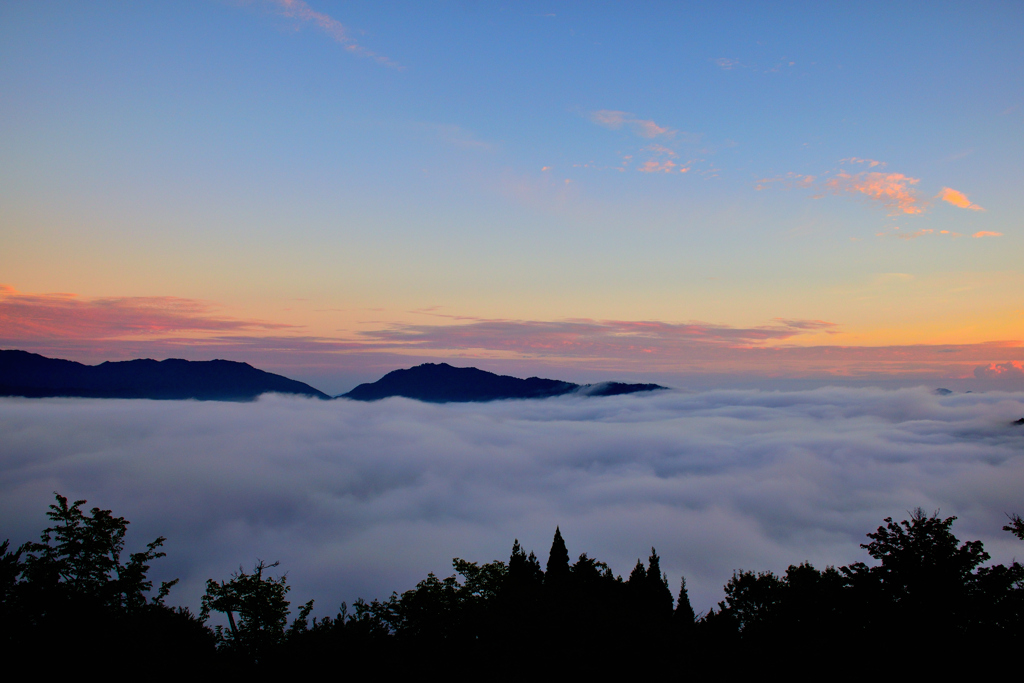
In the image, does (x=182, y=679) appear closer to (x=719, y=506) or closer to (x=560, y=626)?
(x=560, y=626)

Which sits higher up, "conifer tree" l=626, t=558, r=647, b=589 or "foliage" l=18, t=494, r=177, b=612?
"foliage" l=18, t=494, r=177, b=612

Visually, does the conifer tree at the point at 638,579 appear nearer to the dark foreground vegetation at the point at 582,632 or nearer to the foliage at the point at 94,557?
the dark foreground vegetation at the point at 582,632

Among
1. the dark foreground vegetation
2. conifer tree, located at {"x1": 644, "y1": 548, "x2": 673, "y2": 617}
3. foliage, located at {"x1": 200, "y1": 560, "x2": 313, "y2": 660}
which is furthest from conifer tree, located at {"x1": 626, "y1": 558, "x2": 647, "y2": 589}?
foliage, located at {"x1": 200, "y1": 560, "x2": 313, "y2": 660}

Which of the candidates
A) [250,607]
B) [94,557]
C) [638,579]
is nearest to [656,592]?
[638,579]

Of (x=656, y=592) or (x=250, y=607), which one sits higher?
(x=250, y=607)

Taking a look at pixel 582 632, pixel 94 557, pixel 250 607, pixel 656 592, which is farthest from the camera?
pixel 656 592

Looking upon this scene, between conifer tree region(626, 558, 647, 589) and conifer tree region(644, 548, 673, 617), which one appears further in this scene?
conifer tree region(626, 558, 647, 589)

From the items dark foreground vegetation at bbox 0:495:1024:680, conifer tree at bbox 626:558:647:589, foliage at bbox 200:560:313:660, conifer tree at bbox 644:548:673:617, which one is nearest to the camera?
dark foreground vegetation at bbox 0:495:1024:680

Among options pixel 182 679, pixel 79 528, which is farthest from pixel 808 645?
pixel 79 528

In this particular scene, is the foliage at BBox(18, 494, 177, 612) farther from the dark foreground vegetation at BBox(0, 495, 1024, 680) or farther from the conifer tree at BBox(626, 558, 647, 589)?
the conifer tree at BBox(626, 558, 647, 589)

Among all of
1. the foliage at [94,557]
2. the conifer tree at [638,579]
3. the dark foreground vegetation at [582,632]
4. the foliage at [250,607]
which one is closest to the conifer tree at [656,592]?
the conifer tree at [638,579]

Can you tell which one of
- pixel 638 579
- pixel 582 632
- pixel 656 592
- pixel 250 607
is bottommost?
pixel 656 592

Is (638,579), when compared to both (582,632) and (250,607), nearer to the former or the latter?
(582,632)

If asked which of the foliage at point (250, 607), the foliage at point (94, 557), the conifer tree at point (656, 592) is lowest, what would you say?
the conifer tree at point (656, 592)
